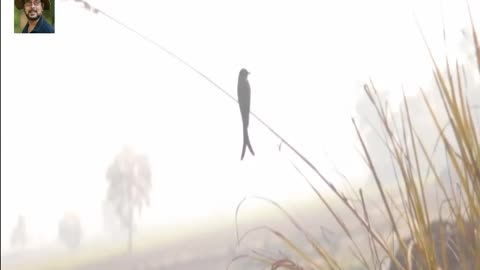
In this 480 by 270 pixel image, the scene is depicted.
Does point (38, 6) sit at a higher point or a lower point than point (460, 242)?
higher

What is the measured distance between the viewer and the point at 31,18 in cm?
258

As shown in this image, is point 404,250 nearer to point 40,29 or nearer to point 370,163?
point 370,163

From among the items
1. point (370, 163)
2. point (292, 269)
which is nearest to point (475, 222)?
point (370, 163)

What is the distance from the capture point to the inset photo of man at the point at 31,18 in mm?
2553

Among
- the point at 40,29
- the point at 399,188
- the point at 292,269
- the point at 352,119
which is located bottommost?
the point at 292,269

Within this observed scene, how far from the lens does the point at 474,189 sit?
0.79 meters

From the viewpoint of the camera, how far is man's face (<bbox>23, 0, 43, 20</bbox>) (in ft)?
8.41

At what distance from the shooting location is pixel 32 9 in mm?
2562

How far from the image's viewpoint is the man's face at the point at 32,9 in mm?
2562

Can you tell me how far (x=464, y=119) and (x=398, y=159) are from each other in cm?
11

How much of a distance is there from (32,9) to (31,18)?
1.6 inches

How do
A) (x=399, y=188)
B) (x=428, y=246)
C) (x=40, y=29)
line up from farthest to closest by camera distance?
(x=40, y=29) < (x=399, y=188) < (x=428, y=246)

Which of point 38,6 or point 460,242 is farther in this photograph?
point 38,6

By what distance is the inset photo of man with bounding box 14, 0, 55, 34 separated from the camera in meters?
2.55
